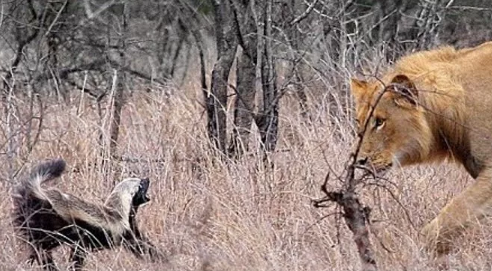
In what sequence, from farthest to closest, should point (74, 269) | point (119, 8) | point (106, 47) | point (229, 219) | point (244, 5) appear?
point (119, 8) → point (106, 47) → point (244, 5) → point (229, 219) → point (74, 269)

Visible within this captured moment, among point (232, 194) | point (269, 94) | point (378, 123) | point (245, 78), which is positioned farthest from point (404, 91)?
point (245, 78)

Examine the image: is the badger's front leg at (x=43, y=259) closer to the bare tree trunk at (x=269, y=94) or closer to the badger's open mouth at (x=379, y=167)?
the badger's open mouth at (x=379, y=167)

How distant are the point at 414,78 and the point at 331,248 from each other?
0.92m

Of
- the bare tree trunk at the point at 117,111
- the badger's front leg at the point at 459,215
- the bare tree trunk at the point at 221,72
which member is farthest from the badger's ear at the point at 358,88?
the bare tree trunk at the point at 117,111

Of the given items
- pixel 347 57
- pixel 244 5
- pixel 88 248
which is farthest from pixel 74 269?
pixel 347 57

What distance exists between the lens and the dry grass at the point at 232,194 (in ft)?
17.6

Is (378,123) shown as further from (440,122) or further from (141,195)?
(141,195)

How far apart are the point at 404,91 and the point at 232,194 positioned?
3.56 ft

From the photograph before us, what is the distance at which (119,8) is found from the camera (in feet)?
46.3

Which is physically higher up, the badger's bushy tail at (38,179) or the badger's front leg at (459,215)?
the badger's bushy tail at (38,179)

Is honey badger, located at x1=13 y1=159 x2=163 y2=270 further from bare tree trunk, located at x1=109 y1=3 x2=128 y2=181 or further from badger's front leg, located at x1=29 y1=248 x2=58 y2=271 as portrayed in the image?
bare tree trunk, located at x1=109 y1=3 x2=128 y2=181

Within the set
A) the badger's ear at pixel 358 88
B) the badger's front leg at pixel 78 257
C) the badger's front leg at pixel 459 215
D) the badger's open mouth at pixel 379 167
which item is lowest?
the badger's front leg at pixel 78 257

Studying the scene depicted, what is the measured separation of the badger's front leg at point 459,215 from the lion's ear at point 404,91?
468 millimetres

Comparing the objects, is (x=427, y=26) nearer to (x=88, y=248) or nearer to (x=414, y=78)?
(x=414, y=78)
